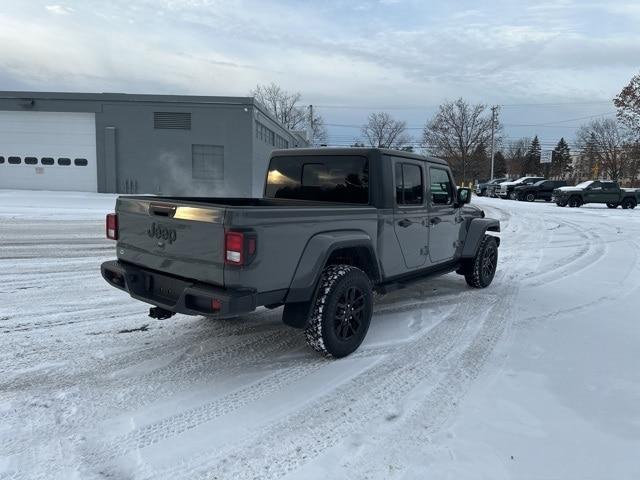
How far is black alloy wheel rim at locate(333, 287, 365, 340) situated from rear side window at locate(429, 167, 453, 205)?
190 cm

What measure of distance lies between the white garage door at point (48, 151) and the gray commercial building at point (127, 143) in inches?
2.0

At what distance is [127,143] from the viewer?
2695 centimetres

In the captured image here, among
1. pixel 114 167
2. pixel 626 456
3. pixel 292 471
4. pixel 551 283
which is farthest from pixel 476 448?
pixel 114 167

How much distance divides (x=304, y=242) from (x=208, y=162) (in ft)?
82.7

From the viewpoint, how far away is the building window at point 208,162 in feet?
90.5

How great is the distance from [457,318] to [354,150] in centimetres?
231

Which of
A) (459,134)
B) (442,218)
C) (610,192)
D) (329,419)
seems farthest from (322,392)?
(459,134)

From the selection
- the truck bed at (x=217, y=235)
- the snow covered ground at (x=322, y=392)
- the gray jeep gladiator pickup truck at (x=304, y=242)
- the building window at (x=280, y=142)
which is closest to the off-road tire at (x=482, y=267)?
the snow covered ground at (x=322, y=392)

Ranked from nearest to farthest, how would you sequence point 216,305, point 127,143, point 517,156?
point 216,305, point 127,143, point 517,156

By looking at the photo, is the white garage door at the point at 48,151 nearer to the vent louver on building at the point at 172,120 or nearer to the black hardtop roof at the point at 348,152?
the vent louver on building at the point at 172,120

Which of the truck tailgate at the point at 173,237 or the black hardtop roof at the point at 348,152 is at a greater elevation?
the black hardtop roof at the point at 348,152

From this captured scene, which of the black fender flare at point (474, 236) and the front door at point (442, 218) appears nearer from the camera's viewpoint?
the front door at point (442, 218)

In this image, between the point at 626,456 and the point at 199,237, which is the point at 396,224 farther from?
the point at 626,456

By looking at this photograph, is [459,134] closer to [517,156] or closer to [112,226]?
[517,156]
